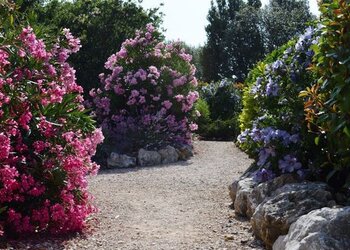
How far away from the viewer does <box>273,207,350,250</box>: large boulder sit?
3137 millimetres

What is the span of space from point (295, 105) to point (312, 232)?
2139mm

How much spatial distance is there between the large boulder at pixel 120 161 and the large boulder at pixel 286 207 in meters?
5.25

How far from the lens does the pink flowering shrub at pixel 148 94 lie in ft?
35.3

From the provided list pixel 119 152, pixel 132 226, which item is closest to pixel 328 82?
pixel 132 226

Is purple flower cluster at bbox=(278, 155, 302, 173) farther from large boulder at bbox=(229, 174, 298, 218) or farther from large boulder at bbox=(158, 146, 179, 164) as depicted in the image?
large boulder at bbox=(158, 146, 179, 164)

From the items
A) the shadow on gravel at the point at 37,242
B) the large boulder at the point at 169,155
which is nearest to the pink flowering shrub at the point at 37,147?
the shadow on gravel at the point at 37,242

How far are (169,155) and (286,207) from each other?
5.99 m

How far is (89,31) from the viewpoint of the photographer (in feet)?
43.0

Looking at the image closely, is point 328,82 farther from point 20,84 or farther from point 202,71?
point 202,71

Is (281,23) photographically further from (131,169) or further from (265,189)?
(265,189)

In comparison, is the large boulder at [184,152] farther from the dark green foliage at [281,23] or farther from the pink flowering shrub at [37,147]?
the dark green foliage at [281,23]

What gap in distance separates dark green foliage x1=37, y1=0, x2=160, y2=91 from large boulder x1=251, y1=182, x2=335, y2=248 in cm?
852

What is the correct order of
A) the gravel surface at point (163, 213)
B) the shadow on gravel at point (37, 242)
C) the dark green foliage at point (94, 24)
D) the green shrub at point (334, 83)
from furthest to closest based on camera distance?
the dark green foliage at point (94, 24)
the gravel surface at point (163, 213)
the shadow on gravel at point (37, 242)
the green shrub at point (334, 83)

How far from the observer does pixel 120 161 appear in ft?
31.4
